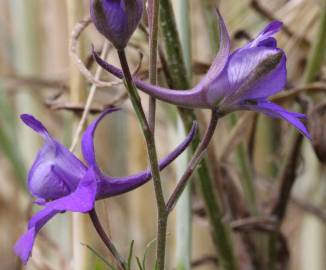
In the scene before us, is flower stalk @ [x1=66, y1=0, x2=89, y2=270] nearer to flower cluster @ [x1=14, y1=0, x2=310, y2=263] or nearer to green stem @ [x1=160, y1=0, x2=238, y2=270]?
green stem @ [x1=160, y1=0, x2=238, y2=270]

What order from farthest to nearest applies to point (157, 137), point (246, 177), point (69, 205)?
point (157, 137), point (246, 177), point (69, 205)

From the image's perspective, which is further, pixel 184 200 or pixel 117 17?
pixel 184 200

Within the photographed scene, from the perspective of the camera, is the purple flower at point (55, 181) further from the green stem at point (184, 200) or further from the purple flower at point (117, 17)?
the green stem at point (184, 200)

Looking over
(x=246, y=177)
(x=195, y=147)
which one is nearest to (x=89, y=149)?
(x=195, y=147)

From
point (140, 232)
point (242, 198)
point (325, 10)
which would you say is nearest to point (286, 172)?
point (242, 198)

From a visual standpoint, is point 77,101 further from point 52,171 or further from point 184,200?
point 52,171

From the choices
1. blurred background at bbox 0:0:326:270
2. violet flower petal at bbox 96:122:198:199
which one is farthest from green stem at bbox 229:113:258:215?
violet flower petal at bbox 96:122:198:199
